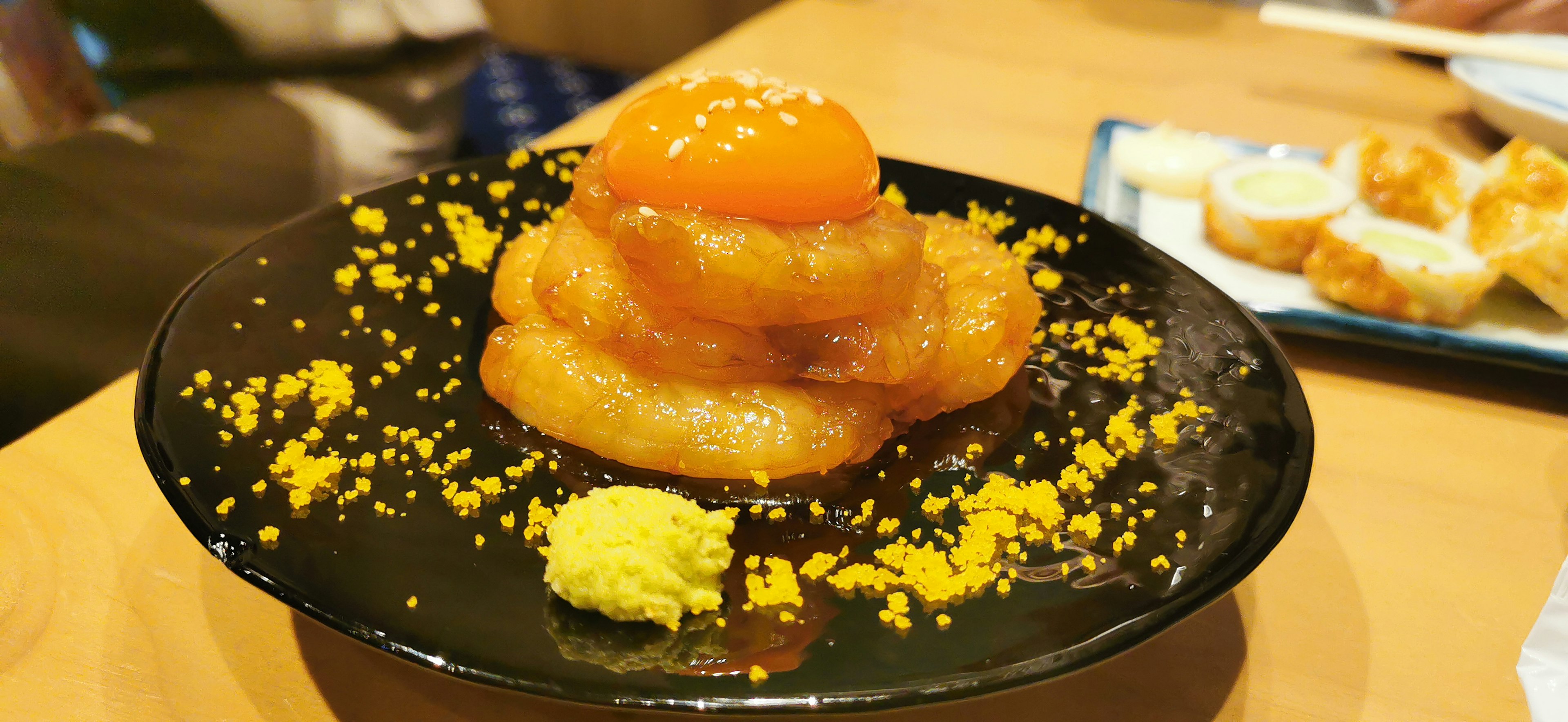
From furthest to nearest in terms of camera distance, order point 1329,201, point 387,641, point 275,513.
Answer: point 1329,201 → point 275,513 → point 387,641

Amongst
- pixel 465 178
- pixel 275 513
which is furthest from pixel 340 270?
pixel 275 513

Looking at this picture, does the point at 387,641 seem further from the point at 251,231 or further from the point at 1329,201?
the point at 251,231

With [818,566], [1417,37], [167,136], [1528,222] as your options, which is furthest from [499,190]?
[1417,37]

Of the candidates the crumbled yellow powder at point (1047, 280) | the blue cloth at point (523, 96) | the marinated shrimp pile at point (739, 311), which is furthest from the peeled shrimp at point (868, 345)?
the blue cloth at point (523, 96)

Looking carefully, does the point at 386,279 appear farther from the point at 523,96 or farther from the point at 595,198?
the point at 523,96

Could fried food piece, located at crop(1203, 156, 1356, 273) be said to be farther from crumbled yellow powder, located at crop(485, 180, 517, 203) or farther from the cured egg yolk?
crumbled yellow powder, located at crop(485, 180, 517, 203)

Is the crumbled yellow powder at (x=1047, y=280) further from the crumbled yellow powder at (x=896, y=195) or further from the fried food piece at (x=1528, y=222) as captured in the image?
the fried food piece at (x=1528, y=222)
